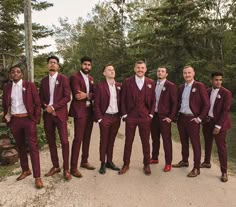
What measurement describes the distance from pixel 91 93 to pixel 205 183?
8.34 ft

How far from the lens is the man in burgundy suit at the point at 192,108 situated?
5199mm

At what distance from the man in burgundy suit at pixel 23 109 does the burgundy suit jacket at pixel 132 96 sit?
1.49m

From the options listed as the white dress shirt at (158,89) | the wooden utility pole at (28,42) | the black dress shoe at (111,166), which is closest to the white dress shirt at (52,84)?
the black dress shoe at (111,166)

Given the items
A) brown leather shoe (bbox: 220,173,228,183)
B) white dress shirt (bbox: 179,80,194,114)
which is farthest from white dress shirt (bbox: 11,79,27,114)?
brown leather shoe (bbox: 220,173,228,183)

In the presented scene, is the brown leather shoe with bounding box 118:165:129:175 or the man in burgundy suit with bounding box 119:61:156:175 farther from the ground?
the man in burgundy suit with bounding box 119:61:156:175

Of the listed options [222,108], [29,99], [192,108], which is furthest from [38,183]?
[222,108]

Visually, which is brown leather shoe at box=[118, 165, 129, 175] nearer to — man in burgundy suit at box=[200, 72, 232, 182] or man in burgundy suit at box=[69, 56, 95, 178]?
man in burgundy suit at box=[69, 56, 95, 178]

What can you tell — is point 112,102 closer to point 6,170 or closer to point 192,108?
point 192,108

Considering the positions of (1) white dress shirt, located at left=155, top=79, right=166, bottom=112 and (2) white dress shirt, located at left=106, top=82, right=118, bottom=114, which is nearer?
(2) white dress shirt, located at left=106, top=82, right=118, bottom=114

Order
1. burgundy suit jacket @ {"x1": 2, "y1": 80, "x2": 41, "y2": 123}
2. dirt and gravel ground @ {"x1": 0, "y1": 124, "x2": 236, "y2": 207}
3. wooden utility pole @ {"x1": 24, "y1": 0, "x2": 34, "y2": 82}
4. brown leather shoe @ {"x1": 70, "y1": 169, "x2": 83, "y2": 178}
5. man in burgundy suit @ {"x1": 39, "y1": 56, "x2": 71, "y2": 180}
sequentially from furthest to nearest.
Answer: wooden utility pole @ {"x1": 24, "y1": 0, "x2": 34, "y2": 82} < brown leather shoe @ {"x1": 70, "y1": 169, "x2": 83, "y2": 178} < man in burgundy suit @ {"x1": 39, "y1": 56, "x2": 71, "y2": 180} < burgundy suit jacket @ {"x1": 2, "y1": 80, "x2": 41, "y2": 123} < dirt and gravel ground @ {"x1": 0, "y1": 124, "x2": 236, "y2": 207}

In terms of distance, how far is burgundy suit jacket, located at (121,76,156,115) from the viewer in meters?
5.28

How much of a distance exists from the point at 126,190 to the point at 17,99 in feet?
7.54

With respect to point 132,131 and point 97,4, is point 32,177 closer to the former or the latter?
point 132,131

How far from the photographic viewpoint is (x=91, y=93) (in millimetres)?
5406
